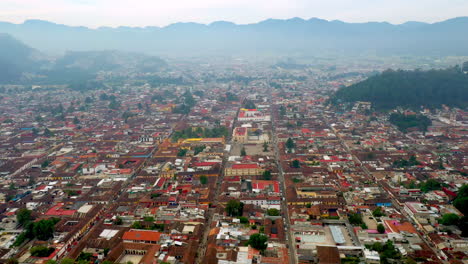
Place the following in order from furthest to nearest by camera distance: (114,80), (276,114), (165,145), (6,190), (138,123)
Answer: (114,80), (276,114), (138,123), (165,145), (6,190)

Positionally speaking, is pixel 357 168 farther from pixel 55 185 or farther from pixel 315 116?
pixel 55 185

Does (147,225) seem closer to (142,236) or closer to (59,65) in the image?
(142,236)

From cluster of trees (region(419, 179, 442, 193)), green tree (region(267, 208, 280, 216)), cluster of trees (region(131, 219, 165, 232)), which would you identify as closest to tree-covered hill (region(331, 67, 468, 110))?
cluster of trees (region(419, 179, 442, 193))

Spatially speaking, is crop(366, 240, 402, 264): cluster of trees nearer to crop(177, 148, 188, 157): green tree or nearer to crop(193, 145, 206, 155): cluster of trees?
crop(193, 145, 206, 155): cluster of trees

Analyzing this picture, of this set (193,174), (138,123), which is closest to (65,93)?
(138,123)

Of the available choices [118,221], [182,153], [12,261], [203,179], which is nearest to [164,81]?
[182,153]

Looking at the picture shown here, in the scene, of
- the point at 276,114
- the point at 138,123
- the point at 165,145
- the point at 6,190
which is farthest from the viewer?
the point at 276,114
